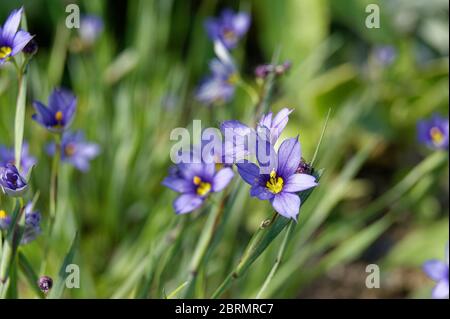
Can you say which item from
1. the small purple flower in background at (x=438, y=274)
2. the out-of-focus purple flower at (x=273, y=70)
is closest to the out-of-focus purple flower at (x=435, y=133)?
the small purple flower in background at (x=438, y=274)

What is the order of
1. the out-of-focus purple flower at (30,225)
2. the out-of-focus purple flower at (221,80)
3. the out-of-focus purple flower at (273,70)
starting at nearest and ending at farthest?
1. the out-of-focus purple flower at (30,225)
2. the out-of-focus purple flower at (273,70)
3. the out-of-focus purple flower at (221,80)

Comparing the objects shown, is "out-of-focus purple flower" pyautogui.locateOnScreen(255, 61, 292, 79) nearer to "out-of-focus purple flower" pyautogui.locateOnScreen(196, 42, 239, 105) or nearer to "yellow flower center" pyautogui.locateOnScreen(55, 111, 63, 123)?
"out-of-focus purple flower" pyautogui.locateOnScreen(196, 42, 239, 105)

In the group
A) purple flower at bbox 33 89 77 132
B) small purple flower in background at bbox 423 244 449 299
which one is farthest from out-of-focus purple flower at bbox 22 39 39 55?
small purple flower in background at bbox 423 244 449 299

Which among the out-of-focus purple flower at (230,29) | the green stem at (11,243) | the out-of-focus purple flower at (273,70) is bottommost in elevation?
the green stem at (11,243)

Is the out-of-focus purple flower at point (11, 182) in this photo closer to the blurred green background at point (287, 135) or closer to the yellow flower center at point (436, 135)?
the blurred green background at point (287, 135)

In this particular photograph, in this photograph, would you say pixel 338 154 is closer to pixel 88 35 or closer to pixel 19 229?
pixel 88 35

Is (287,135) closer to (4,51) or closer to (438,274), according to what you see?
(438,274)

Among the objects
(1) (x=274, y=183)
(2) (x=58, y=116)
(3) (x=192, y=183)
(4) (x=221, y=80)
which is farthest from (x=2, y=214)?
(4) (x=221, y=80)

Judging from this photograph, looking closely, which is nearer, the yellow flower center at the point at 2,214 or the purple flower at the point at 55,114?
the yellow flower center at the point at 2,214
